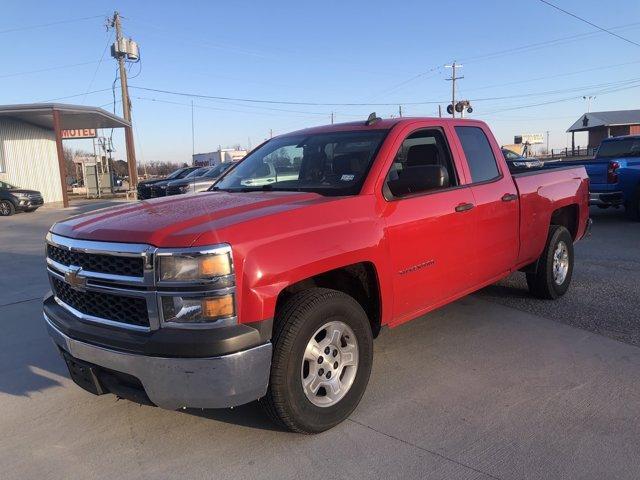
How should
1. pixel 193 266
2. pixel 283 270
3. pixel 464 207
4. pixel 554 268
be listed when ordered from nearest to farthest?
1. pixel 193 266
2. pixel 283 270
3. pixel 464 207
4. pixel 554 268

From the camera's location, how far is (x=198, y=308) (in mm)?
2750

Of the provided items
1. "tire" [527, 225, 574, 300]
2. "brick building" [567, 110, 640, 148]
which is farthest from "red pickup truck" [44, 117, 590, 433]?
"brick building" [567, 110, 640, 148]

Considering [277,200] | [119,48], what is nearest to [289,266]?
[277,200]

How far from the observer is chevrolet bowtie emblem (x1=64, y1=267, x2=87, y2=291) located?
3.09 meters

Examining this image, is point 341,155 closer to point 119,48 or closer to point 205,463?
point 205,463

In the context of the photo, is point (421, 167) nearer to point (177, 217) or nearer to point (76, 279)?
point (177, 217)

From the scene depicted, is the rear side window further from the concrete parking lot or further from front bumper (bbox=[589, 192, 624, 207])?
front bumper (bbox=[589, 192, 624, 207])

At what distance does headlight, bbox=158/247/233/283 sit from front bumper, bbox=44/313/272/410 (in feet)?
1.35

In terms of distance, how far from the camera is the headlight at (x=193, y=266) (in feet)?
8.91

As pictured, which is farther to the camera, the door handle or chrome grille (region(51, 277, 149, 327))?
the door handle

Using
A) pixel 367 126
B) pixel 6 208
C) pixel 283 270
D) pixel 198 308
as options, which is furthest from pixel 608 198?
pixel 6 208

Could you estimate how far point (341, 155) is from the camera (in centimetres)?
412

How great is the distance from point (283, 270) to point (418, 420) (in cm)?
135

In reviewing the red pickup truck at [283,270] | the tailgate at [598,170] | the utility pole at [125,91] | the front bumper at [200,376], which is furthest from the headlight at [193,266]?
the utility pole at [125,91]
